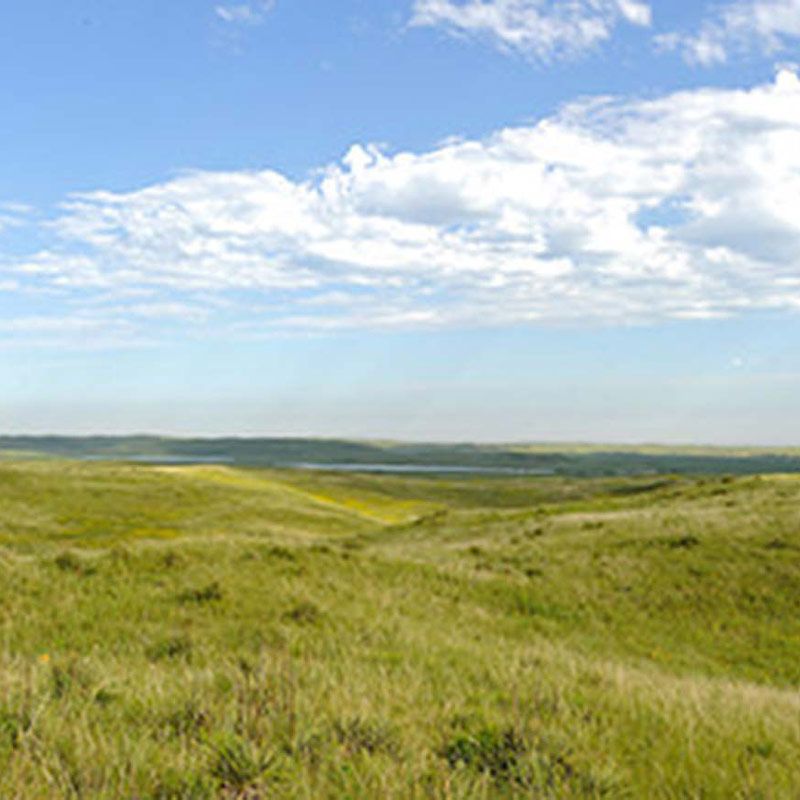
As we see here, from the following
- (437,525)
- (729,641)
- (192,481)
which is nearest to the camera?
(729,641)

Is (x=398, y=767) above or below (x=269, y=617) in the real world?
above

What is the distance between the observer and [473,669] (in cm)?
1012

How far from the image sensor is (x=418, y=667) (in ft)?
33.3

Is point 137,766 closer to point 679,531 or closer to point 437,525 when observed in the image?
point 679,531

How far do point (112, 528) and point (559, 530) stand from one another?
3072 cm

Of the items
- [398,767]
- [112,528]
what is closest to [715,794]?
[398,767]

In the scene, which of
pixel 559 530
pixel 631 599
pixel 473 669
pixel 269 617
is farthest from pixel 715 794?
pixel 559 530

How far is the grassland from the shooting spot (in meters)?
5.67

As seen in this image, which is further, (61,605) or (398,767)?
(61,605)

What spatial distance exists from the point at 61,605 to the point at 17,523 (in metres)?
41.5

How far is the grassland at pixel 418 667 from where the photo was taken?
567 cm

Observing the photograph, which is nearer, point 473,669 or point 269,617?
point 473,669

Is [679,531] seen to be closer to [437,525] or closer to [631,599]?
[631,599]

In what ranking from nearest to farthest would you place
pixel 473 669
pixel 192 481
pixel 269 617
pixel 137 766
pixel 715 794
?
pixel 137 766 → pixel 715 794 → pixel 473 669 → pixel 269 617 → pixel 192 481
